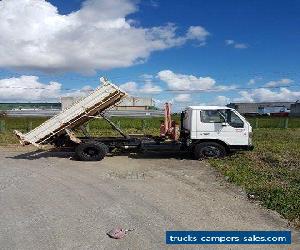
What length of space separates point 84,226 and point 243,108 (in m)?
93.4

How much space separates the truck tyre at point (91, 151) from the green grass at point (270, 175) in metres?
3.99

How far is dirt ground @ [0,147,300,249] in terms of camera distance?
Answer: 6.76m

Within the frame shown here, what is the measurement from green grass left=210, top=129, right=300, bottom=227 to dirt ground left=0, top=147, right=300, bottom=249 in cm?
36

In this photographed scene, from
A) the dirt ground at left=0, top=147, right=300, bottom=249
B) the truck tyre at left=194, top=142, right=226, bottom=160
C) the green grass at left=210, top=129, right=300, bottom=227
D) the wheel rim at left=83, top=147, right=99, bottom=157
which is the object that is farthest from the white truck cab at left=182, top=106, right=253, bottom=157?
the wheel rim at left=83, top=147, right=99, bottom=157

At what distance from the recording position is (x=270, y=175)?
11.8 metres

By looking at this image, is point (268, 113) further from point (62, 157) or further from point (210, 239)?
point (210, 239)

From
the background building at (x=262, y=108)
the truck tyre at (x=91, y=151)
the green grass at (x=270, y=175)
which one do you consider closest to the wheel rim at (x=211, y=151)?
the green grass at (x=270, y=175)

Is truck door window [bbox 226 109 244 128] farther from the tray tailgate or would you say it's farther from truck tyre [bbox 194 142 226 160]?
the tray tailgate

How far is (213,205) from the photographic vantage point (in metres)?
8.64

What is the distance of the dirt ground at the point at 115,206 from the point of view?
6.76m

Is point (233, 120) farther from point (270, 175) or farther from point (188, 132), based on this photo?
point (270, 175)

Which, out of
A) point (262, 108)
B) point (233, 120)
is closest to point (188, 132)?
A: point (233, 120)

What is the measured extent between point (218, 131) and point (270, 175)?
3.59 m

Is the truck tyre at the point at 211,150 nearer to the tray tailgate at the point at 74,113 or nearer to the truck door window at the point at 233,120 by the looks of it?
the truck door window at the point at 233,120
